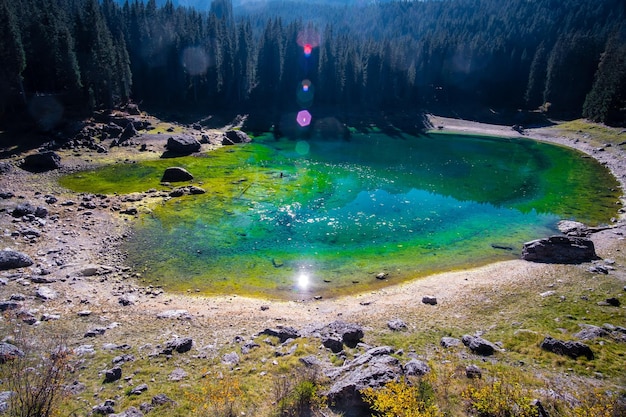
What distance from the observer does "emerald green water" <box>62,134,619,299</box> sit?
92.9 feet

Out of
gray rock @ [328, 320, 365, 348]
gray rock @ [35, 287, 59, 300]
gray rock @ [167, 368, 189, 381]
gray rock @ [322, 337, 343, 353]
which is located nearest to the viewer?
gray rock @ [167, 368, 189, 381]

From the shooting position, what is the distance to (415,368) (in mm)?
14117

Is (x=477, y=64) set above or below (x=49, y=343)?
above

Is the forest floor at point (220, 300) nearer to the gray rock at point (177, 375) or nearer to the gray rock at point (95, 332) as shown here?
the gray rock at point (95, 332)

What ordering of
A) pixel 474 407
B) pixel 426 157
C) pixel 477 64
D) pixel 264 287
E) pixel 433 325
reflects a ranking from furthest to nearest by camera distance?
pixel 477 64 → pixel 426 157 → pixel 264 287 → pixel 433 325 → pixel 474 407

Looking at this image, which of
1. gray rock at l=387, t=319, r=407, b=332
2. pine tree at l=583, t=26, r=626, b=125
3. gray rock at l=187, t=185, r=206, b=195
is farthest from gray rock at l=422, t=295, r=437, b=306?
pine tree at l=583, t=26, r=626, b=125

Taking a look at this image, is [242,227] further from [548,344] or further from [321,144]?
[321,144]

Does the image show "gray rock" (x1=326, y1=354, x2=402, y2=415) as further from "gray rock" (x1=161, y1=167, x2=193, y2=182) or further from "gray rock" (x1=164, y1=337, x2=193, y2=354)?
"gray rock" (x1=161, y1=167, x2=193, y2=182)

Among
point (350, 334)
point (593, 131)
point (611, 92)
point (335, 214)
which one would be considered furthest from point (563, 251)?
point (611, 92)

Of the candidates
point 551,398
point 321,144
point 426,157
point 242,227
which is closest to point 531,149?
point 426,157

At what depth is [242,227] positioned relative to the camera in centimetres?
3581

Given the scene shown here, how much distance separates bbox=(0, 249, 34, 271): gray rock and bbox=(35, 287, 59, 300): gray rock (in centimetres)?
414

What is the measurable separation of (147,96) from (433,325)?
97.3 metres

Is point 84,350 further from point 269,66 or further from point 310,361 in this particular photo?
point 269,66
